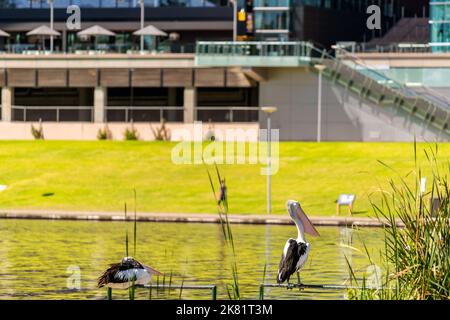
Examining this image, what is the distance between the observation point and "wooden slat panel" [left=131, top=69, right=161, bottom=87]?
8956cm

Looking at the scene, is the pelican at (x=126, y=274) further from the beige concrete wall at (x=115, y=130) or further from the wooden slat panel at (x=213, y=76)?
the wooden slat panel at (x=213, y=76)

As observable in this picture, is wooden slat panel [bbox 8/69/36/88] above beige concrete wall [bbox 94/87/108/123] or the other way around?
above

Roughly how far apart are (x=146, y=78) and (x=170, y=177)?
1123 inches

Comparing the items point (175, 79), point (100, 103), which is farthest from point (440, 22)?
point (100, 103)

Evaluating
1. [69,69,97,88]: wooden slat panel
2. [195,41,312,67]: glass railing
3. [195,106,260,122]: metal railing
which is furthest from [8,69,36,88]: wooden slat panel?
[195,41,312,67]: glass railing

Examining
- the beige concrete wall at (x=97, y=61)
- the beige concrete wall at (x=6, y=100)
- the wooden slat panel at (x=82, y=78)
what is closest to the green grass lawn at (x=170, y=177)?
the beige concrete wall at (x=97, y=61)

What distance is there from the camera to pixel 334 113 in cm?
8481

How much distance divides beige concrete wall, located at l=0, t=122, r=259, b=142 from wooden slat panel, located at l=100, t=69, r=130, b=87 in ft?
12.7

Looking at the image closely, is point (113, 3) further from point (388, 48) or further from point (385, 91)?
point (385, 91)

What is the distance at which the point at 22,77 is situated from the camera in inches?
3595

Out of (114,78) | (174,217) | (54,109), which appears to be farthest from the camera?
(114,78)

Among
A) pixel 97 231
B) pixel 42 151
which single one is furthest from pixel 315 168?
pixel 97 231

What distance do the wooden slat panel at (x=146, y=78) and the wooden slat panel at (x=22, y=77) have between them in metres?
6.58

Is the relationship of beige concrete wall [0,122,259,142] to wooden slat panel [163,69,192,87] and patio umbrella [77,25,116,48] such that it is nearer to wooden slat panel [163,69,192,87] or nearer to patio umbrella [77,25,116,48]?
wooden slat panel [163,69,192,87]
